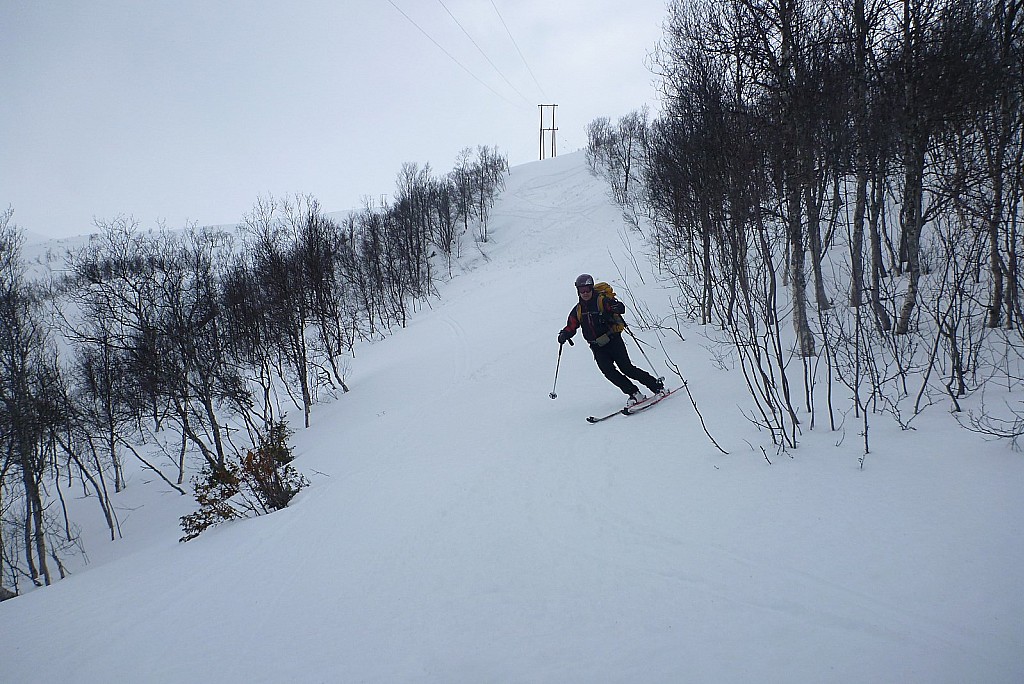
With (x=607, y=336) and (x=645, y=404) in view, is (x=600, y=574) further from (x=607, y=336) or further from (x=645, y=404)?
(x=607, y=336)

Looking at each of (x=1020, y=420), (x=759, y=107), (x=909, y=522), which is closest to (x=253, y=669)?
(x=909, y=522)

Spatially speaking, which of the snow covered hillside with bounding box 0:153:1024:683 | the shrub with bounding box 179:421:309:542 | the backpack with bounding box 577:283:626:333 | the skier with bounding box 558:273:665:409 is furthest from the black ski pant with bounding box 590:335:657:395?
the shrub with bounding box 179:421:309:542

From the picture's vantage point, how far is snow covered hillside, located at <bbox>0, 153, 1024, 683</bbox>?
2762 mm

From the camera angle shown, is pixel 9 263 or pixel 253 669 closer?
pixel 253 669

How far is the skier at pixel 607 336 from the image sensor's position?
7.43 meters

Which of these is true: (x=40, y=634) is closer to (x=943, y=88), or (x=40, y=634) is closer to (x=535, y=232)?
(x=943, y=88)

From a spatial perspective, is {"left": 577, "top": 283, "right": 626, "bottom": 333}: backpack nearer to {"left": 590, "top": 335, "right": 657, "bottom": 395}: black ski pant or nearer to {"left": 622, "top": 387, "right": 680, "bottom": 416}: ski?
{"left": 590, "top": 335, "right": 657, "bottom": 395}: black ski pant

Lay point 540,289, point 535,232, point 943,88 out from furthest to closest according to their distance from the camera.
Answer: point 535,232
point 540,289
point 943,88

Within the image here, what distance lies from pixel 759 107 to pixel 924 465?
7.07 meters

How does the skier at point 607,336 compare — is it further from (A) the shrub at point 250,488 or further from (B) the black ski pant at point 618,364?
→ (A) the shrub at point 250,488

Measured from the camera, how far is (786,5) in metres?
8.20

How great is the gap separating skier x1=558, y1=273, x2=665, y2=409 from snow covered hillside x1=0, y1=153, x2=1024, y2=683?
56cm

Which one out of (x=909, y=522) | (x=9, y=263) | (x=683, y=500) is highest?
(x=9, y=263)

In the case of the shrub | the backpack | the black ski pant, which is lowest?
the shrub
